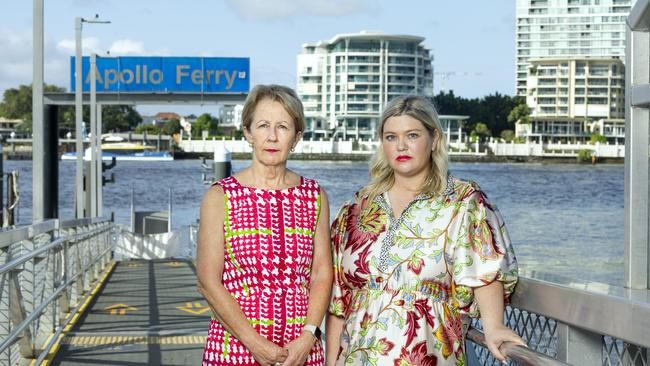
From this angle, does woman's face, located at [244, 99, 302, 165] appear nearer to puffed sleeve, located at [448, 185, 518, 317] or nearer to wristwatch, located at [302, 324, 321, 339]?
wristwatch, located at [302, 324, 321, 339]

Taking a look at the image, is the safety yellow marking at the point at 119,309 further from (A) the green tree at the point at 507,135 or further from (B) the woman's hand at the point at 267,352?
(A) the green tree at the point at 507,135

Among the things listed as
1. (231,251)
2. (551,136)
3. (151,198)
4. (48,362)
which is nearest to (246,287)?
(231,251)

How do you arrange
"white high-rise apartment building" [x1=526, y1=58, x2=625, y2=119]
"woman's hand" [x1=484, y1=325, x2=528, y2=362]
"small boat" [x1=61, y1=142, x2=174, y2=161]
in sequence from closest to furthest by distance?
"woman's hand" [x1=484, y1=325, x2=528, y2=362]
"small boat" [x1=61, y1=142, x2=174, y2=161]
"white high-rise apartment building" [x1=526, y1=58, x2=625, y2=119]

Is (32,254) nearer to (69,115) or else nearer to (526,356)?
(526,356)

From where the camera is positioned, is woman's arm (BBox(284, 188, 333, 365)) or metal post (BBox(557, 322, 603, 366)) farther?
woman's arm (BBox(284, 188, 333, 365))

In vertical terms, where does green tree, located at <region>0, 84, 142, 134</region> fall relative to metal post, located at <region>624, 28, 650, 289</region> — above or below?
Answer: above

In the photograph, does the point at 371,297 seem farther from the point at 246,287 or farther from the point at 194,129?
the point at 194,129

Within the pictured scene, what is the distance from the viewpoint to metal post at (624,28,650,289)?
9.64ft

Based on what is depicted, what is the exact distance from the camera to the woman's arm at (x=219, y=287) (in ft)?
11.1

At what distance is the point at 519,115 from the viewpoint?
583 feet

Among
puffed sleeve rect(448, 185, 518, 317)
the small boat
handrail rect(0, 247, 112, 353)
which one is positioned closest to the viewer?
puffed sleeve rect(448, 185, 518, 317)

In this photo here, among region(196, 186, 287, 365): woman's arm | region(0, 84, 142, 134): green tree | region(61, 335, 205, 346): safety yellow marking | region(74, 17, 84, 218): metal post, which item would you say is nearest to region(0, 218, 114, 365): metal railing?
region(61, 335, 205, 346): safety yellow marking

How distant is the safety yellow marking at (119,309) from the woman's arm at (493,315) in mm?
8712

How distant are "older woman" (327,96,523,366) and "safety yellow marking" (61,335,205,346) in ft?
19.0
